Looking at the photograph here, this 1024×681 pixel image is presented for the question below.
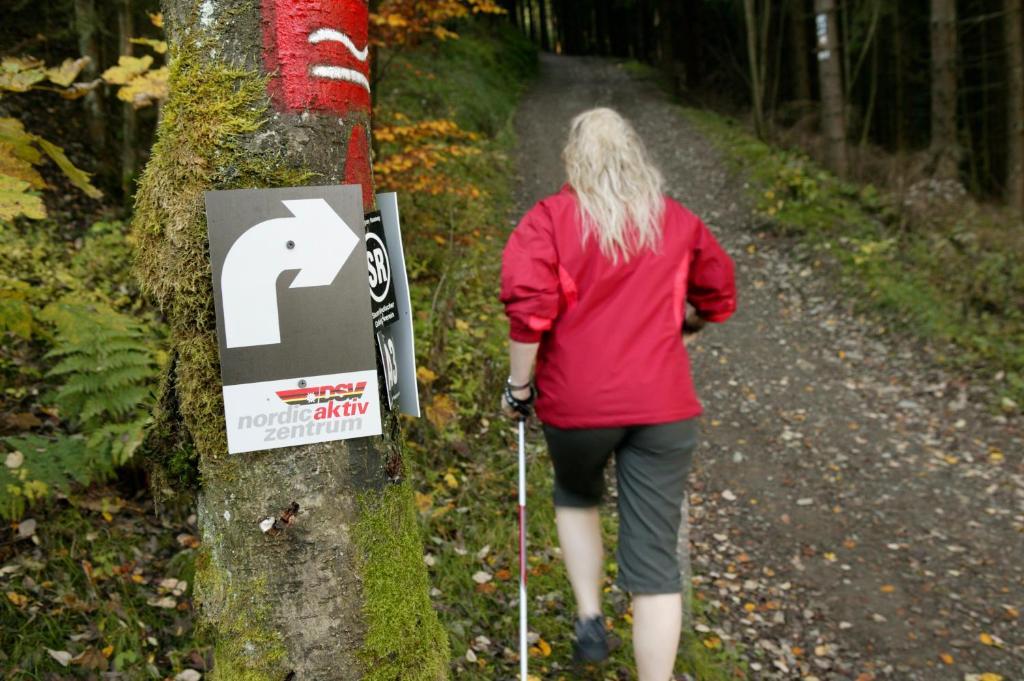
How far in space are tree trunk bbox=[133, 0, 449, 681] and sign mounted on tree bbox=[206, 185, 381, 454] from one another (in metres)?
0.06

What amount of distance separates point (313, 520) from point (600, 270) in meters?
1.52

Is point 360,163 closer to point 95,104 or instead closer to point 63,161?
point 63,161

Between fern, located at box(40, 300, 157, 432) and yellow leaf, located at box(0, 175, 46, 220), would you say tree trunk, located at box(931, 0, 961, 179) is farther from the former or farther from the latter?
yellow leaf, located at box(0, 175, 46, 220)

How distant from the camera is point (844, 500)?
547 centimetres

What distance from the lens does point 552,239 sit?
2.79m

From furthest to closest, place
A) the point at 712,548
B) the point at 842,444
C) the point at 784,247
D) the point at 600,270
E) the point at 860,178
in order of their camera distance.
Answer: the point at 860,178 → the point at 784,247 → the point at 842,444 → the point at 712,548 → the point at 600,270

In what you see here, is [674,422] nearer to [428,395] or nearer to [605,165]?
[605,165]

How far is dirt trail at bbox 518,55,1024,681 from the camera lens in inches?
157

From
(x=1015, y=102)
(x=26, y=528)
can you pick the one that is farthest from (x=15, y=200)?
(x=1015, y=102)

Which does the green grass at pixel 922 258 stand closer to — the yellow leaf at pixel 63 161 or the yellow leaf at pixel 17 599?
the yellow leaf at pixel 63 161

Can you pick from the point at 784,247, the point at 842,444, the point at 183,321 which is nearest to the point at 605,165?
the point at 183,321

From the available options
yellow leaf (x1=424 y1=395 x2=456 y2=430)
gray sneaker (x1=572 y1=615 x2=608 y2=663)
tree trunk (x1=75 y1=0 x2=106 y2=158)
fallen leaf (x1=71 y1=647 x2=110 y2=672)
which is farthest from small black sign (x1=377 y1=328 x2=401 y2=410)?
tree trunk (x1=75 y1=0 x2=106 y2=158)

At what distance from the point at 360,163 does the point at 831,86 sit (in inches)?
510

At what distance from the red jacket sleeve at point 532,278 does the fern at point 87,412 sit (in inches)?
79.9
